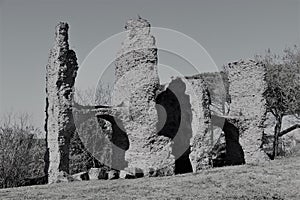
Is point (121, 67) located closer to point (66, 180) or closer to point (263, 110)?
point (66, 180)

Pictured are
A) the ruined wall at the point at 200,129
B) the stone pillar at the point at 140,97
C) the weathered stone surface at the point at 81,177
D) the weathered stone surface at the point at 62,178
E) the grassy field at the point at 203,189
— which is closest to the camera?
the grassy field at the point at 203,189

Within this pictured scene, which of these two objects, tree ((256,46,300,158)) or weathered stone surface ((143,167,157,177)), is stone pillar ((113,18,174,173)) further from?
tree ((256,46,300,158))

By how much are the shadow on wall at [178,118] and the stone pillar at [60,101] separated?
15.6 ft

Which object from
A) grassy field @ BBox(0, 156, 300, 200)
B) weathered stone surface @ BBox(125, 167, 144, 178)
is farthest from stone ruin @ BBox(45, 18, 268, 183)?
grassy field @ BBox(0, 156, 300, 200)

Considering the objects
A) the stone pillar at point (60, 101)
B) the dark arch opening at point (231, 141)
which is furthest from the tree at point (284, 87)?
the stone pillar at point (60, 101)

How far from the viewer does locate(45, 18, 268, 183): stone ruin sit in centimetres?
1895

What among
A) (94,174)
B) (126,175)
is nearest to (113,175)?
(94,174)

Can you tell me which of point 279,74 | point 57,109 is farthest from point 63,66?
point 279,74

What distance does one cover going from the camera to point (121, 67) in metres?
20.9

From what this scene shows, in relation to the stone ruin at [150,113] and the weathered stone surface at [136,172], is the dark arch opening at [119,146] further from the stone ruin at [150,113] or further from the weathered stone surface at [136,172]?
the weathered stone surface at [136,172]

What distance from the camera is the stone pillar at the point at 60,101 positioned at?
733 inches

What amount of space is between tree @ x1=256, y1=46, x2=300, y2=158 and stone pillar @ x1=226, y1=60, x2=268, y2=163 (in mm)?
7614

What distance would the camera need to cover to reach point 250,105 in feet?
74.1

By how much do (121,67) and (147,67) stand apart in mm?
1502
